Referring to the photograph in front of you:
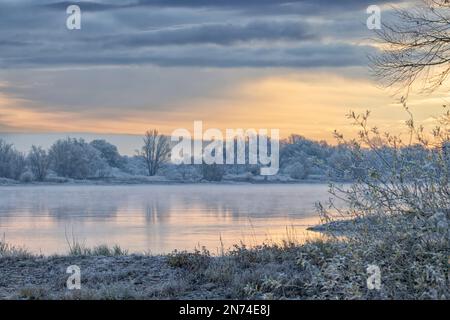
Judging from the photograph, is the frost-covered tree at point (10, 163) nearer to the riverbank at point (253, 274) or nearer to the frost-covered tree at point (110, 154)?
the frost-covered tree at point (110, 154)

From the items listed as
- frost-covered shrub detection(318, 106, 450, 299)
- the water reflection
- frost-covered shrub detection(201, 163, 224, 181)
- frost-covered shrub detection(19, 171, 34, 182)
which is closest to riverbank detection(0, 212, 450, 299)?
frost-covered shrub detection(318, 106, 450, 299)

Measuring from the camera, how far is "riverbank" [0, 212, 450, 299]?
9.30 meters

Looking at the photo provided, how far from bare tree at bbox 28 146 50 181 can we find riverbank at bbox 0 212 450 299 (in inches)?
3399

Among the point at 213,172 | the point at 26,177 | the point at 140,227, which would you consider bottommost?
the point at 140,227

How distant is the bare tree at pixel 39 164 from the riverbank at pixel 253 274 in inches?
3399

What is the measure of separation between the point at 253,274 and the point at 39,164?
92.2 m

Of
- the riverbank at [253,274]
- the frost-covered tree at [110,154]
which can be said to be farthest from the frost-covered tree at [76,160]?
the riverbank at [253,274]

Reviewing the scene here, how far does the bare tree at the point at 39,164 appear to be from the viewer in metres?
98.3

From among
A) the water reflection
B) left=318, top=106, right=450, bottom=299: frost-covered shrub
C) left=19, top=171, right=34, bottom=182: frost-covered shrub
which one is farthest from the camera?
left=19, top=171, right=34, bottom=182: frost-covered shrub

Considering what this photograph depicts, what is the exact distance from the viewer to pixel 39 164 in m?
99.9

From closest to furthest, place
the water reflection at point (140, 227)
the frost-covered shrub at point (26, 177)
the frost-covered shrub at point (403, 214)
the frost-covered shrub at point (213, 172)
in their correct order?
the frost-covered shrub at point (403, 214)
the water reflection at point (140, 227)
the frost-covered shrub at point (213, 172)
the frost-covered shrub at point (26, 177)

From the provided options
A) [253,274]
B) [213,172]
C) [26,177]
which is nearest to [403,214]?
[253,274]

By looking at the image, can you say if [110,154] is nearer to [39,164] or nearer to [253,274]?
[39,164]

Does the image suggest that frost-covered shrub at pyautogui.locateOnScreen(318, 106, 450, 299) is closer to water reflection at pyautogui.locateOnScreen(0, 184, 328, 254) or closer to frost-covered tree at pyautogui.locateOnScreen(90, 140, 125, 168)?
water reflection at pyautogui.locateOnScreen(0, 184, 328, 254)
